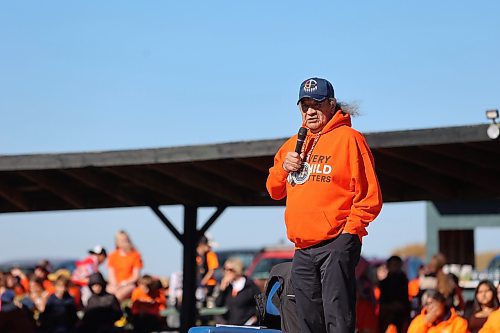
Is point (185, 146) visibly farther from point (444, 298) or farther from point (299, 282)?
point (299, 282)

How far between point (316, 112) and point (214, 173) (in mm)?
6384

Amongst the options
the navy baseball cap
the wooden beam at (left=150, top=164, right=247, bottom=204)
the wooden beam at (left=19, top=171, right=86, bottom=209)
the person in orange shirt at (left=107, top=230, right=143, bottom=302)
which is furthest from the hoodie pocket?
the person in orange shirt at (left=107, top=230, right=143, bottom=302)

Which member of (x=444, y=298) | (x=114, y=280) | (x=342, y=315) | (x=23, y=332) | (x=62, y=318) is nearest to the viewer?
(x=342, y=315)

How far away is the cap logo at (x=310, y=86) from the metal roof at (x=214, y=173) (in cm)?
384

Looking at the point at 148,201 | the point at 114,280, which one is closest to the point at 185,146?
the point at 148,201

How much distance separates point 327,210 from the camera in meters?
5.25

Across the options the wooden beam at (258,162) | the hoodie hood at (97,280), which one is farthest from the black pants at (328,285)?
the hoodie hood at (97,280)

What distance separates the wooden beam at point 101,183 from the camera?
11555 mm

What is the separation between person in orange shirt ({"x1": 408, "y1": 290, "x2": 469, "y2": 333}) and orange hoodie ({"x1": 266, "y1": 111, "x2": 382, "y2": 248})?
15.9ft

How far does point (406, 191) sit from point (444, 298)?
2.31 meters

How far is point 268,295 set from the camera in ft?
19.4

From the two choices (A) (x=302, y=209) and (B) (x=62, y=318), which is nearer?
(A) (x=302, y=209)

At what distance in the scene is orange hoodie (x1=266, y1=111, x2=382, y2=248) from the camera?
5.22 meters

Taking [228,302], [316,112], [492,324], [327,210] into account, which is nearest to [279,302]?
[327,210]
